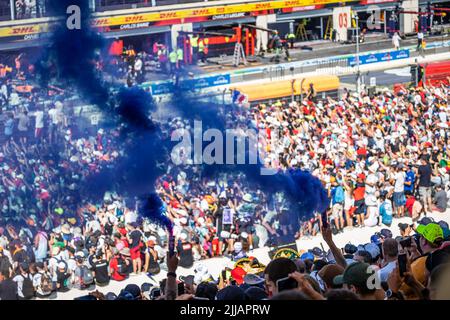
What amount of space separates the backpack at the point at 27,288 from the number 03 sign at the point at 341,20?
2955 cm

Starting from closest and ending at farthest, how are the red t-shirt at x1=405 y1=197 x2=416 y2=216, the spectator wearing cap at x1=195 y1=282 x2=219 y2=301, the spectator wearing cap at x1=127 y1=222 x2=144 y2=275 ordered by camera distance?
the spectator wearing cap at x1=195 y1=282 x2=219 y2=301 < the spectator wearing cap at x1=127 y1=222 x2=144 y2=275 < the red t-shirt at x1=405 y1=197 x2=416 y2=216

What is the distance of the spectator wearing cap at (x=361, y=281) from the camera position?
531cm

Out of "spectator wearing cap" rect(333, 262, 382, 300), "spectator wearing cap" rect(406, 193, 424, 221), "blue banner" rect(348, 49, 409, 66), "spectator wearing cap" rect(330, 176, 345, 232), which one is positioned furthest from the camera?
"blue banner" rect(348, 49, 409, 66)

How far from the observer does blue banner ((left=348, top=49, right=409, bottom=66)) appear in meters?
27.2

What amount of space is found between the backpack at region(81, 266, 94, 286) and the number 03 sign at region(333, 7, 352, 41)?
28911 millimetres

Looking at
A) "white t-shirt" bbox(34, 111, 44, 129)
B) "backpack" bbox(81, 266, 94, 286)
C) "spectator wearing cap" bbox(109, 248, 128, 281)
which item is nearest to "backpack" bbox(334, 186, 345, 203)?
"spectator wearing cap" bbox(109, 248, 128, 281)

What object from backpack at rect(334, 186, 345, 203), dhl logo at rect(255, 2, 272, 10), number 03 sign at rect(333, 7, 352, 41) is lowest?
backpack at rect(334, 186, 345, 203)

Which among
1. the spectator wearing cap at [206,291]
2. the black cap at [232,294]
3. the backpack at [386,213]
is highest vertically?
the black cap at [232,294]

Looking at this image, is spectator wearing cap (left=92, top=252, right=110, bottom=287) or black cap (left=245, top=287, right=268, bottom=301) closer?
black cap (left=245, top=287, right=268, bottom=301)

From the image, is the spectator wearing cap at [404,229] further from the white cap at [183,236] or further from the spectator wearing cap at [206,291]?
the spectator wearing cap at [206,291]

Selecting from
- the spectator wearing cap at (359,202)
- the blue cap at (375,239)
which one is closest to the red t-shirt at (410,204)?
the spectator wearing cap at (359,202)

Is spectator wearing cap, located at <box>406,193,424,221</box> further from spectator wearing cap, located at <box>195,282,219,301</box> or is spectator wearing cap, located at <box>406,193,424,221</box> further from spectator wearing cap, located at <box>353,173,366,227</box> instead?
spectator wearing cap, located at <box>195,282,219,301</box>

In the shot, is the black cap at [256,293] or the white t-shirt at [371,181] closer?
the black cap at [256,293]
